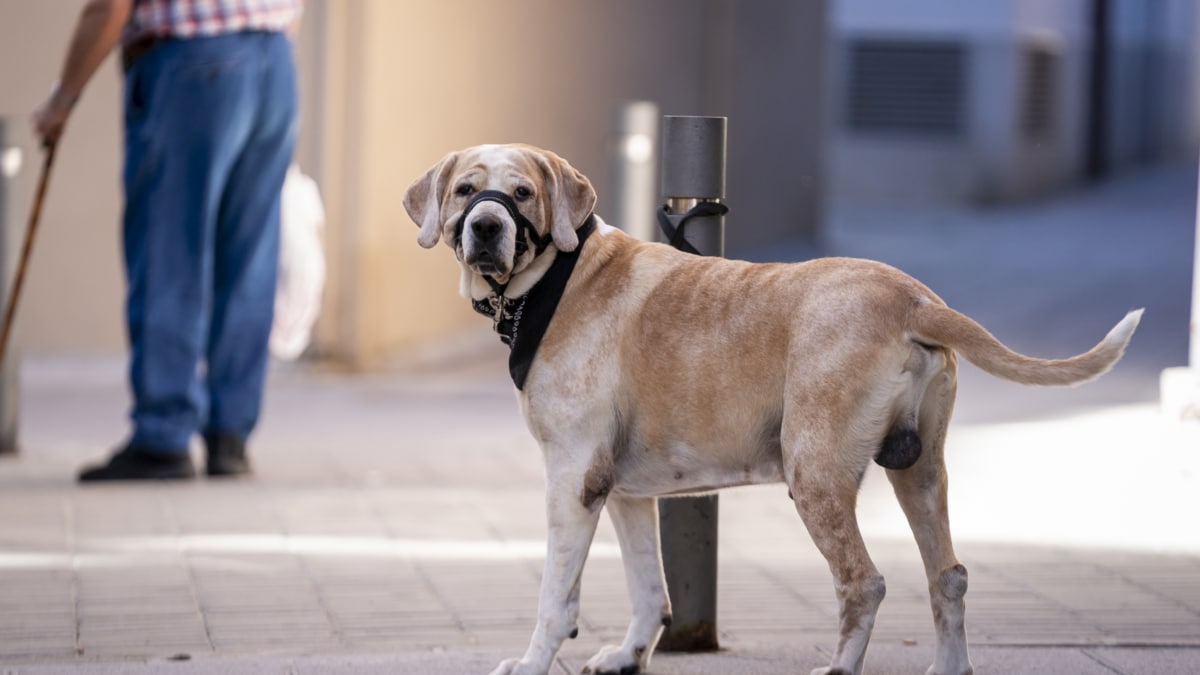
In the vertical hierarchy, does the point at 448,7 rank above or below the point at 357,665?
above

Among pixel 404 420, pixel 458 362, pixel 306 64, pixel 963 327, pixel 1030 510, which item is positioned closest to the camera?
pixel 963 327

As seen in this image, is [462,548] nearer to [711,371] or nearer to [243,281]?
[243,281]

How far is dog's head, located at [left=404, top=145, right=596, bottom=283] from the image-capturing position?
13.1ft

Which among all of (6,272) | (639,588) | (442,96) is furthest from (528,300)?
(442,96)

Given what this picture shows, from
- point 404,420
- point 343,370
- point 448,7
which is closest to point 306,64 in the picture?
point 448,7

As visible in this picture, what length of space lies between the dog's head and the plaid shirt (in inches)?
107

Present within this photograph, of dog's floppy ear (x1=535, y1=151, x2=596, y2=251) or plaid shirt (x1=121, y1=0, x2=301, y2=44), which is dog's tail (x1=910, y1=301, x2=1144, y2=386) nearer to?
dog's floppy ear (x1=535, y1=151, x2=596, y2=251)

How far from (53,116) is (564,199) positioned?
311 cm

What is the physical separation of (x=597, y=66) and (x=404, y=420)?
3881 millimetres

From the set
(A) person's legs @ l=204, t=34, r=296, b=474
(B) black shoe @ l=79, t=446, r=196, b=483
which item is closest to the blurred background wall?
(A) person's legs @ l=204, t=34, r=296, b=474

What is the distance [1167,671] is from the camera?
14.5ft

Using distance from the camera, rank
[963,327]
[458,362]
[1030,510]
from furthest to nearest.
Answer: [458,362]
[1030,510]
[963,327]

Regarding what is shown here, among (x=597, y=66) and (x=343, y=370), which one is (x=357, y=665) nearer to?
(x=343, y=370)

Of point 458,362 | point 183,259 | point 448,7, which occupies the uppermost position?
point 448,7
